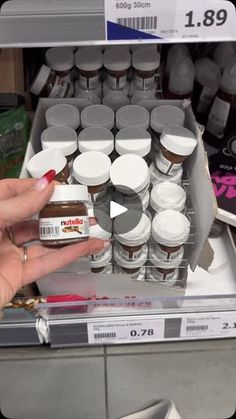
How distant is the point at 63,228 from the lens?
734 millimetres

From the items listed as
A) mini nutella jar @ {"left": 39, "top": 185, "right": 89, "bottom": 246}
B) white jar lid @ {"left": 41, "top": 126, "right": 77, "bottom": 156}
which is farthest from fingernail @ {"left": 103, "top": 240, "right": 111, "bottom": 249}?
white jar lid @ {"left": 41, "top": 126, "right": 77, "bottom": 156}

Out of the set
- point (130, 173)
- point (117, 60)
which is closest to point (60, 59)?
point (117, 60)

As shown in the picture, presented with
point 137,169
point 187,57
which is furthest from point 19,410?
point 187,57

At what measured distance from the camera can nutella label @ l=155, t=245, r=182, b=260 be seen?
2.98 ft

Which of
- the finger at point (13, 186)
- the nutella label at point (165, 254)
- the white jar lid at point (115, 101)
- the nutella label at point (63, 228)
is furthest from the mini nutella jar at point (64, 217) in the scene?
the white jar lid at point (115, 101)

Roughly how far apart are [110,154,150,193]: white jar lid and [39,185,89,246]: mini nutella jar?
16cm

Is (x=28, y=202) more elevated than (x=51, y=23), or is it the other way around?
(x=51, y=23)

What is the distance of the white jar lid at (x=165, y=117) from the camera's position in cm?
98

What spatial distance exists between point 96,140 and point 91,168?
0.30ft

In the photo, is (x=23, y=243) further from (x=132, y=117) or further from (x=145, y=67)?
(x=145, y=67)

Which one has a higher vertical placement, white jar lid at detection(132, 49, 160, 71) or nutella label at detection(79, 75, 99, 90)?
white jar lid at detection(132, 49, 160, 71)

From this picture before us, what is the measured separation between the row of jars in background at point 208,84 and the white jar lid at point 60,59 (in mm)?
248

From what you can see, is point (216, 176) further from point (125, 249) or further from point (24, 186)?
point (24, 186)

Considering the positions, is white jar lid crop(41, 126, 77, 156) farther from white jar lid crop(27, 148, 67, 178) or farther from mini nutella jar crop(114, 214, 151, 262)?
mini nutella jar crop(114, 214, 151, 262)
